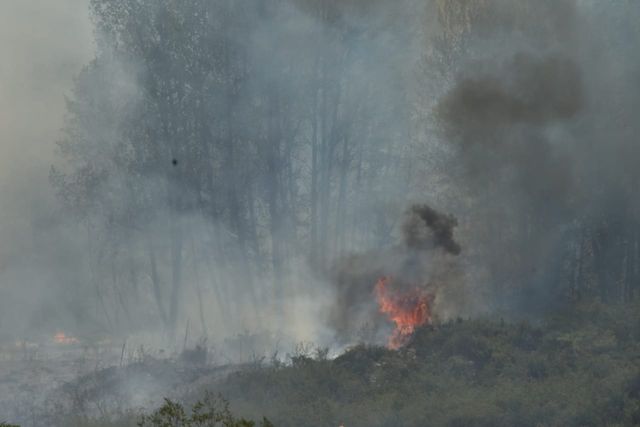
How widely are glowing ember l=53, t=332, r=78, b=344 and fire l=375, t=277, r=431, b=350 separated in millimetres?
14070

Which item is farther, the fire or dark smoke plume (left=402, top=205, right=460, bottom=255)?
dark smoke plume (left=402, top=205, right=460, bottom=255)

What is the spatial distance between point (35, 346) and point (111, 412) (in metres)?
14.0

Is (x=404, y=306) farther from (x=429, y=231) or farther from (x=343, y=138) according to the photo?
(x=343, y=138)

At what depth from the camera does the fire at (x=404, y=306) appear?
2562 centimetres

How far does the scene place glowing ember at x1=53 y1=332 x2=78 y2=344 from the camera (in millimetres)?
34156

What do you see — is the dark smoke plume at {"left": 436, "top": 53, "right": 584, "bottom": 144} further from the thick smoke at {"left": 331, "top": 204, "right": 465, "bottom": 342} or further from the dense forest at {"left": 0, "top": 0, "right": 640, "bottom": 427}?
the thick smoke at {"left": 331, "top": 204, "right": 465, "bottom": 342}

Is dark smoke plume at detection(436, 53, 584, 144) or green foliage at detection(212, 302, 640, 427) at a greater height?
dark smoke plume at detection(436, 53, 584, 144)

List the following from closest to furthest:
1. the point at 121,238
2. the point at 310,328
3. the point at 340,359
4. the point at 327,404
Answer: the point at 327,404 → the point at 340,359 → the point at 310,328 → the point at 121,238

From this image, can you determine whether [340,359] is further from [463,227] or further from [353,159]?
[353,159]

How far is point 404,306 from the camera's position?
25844mm

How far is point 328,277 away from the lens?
33.7 m

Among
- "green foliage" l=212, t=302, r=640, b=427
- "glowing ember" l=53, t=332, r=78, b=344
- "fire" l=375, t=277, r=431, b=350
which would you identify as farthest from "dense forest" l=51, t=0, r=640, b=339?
"green foliage" l=212, t=302, r=640, b=427

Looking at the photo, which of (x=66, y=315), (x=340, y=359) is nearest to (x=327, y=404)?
(x=340, y=359)

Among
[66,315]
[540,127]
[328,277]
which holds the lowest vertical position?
[66,315]
